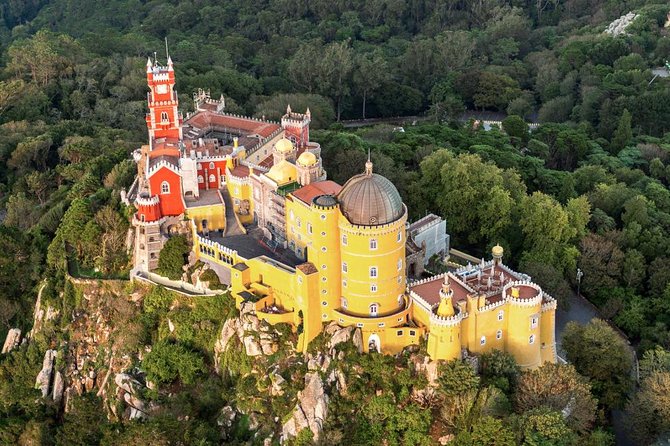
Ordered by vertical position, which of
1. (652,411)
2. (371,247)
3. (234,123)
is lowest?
(652,411)

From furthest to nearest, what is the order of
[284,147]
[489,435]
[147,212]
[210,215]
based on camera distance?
[210,215] < [284,147] < [147,212] < [489,435]

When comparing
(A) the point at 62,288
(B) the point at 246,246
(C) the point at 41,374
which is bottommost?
(C) the point at 41,374

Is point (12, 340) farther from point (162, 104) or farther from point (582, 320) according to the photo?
point (582, 320)

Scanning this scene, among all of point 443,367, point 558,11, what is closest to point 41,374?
point 443,367

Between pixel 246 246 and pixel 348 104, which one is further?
pixel 348 104

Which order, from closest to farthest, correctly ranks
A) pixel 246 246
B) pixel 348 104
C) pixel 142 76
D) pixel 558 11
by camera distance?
pixel 246 246 < pixel 142 76 < pixel 348 104 < pixel 558 11

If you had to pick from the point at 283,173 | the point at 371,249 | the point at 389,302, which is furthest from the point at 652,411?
the point at 283,173

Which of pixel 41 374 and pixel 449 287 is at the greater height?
pixel 449 287

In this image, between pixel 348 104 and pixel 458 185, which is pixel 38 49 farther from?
pixel 458 185
